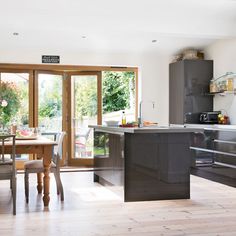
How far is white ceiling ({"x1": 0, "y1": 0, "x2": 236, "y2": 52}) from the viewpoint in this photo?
5188 millimetres

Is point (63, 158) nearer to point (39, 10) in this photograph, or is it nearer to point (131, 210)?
point (39, 10)

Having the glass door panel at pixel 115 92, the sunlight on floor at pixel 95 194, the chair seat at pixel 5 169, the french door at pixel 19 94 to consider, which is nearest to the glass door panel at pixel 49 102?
the french door at pixel 19 94

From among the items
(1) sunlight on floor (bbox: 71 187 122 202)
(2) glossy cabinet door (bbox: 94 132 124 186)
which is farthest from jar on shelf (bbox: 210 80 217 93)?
(1) sunlight on floor (bbox: 71 187 122 202)

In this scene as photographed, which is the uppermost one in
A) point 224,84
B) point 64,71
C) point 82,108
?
point 64,71

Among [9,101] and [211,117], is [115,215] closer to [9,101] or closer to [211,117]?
[211,117]

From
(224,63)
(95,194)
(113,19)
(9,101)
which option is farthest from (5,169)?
(224,63)

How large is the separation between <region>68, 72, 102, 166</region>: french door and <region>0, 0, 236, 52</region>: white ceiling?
126cm

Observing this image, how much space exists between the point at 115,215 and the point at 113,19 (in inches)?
116

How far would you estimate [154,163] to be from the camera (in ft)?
14.6

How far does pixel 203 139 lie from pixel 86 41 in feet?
8.70

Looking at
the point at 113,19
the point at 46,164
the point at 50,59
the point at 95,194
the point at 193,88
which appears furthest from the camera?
the point at 50,59

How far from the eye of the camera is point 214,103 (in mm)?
7156

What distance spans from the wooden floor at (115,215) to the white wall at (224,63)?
1.92 meters

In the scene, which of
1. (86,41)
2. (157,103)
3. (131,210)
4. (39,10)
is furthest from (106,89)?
(131,210)
